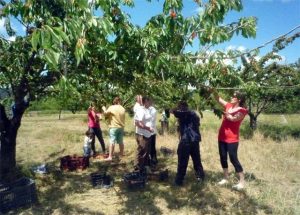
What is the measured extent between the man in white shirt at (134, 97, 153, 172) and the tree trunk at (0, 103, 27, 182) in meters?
2.40

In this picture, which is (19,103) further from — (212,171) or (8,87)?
(212,171)

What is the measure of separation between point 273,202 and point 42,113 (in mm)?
38685

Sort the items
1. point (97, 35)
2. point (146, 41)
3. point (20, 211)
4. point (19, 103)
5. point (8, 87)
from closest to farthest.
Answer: point (97, 35) → point (146, 41) → point (20, 211) → point (19, 103) → point (8, 87)

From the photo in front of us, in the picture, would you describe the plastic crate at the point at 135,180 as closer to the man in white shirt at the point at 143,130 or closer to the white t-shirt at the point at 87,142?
the man in white shirt at the point at 143,130

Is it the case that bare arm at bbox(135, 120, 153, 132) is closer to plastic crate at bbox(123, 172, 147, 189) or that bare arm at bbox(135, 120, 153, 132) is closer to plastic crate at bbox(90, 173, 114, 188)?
plastic crate at bbox(123, 172, 147, 189)

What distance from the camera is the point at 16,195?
246 inches

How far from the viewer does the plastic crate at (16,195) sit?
6121 millimetres

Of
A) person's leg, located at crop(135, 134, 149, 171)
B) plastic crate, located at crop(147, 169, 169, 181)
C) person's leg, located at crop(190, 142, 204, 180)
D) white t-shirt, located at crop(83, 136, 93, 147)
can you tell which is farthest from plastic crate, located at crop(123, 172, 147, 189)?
white t-shirt, located at crop(83, 136, 93, 147)

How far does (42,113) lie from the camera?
42.4 m

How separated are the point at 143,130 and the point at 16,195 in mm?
3050

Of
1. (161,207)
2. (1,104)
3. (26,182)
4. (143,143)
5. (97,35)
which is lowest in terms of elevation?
(161,207)

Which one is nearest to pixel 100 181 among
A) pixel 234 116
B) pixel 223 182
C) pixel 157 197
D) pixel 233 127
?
pixel 157 197

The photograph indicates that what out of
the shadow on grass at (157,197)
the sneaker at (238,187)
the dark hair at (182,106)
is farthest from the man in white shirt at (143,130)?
→ the sneaker at (238,187)

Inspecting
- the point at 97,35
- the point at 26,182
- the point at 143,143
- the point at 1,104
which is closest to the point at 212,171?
the point at 143,143
